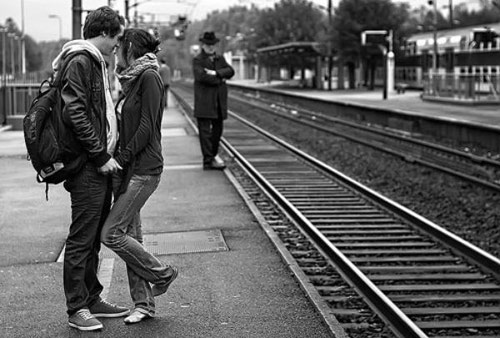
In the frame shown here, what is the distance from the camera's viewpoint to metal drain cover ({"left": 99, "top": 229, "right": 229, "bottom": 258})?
8703mm

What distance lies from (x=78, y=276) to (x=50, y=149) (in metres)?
0.81

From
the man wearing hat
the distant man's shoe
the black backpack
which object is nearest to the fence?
the distant man's shoe

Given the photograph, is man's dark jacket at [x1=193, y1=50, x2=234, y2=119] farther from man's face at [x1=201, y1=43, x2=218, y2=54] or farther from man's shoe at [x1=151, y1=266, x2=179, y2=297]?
man's shoe at [x1=151, y1=266, x2=179, y2=297]

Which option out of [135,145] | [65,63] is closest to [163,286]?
[135,145]

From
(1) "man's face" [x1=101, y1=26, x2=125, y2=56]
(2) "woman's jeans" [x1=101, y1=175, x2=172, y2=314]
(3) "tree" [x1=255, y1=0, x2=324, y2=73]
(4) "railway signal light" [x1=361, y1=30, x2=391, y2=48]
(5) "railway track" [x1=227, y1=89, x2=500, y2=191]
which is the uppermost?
(3) "tree" [x1=255, y1=0, x2=324, y2=73]

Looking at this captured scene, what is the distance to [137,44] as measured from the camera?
→ 5.83 metres

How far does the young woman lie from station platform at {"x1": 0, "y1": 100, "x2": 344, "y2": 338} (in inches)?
17.8

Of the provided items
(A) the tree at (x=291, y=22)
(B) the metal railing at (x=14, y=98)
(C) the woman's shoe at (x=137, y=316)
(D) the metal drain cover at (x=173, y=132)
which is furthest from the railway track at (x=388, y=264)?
(A) the tree at (x=291, y=22)

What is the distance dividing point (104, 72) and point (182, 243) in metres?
3.72

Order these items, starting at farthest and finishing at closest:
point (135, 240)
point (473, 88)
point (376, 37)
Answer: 1. point (376, 37)
2. point (473, 88)
3. point (135, 240)

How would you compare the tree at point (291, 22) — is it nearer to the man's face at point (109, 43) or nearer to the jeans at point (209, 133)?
the jeans at point (209, 133)

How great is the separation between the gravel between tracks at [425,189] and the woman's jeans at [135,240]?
14.3 feet

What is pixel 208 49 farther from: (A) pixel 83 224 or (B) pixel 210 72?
(A) pixel 83 224

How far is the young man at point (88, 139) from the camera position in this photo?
5.41 metres
